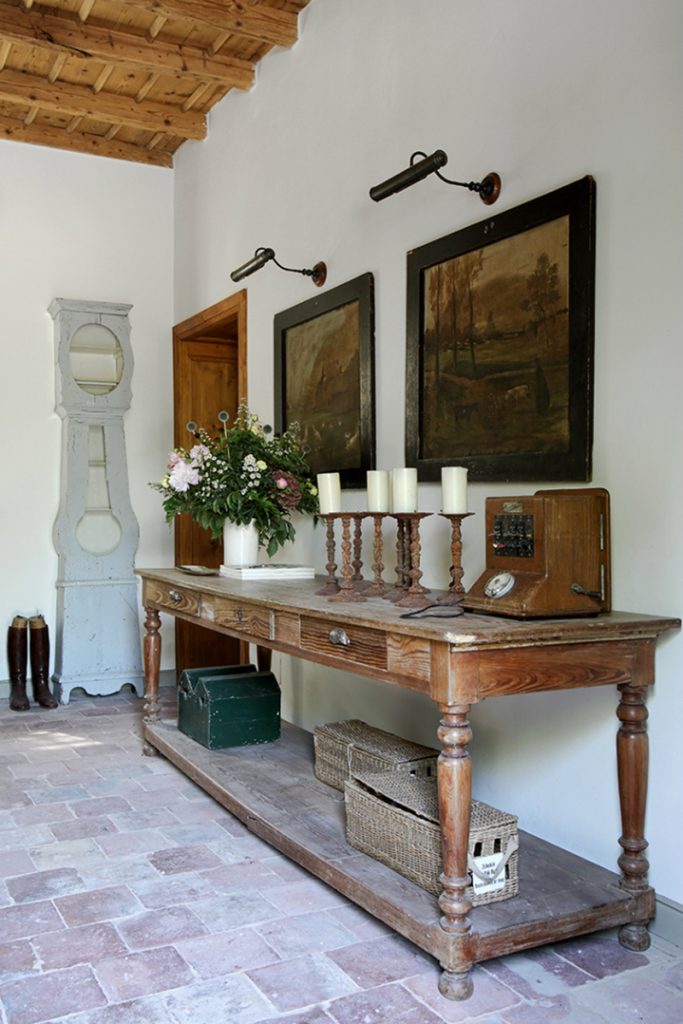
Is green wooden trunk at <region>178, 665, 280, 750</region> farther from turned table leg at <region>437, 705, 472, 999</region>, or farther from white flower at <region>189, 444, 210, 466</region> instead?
turned table leg at <region>437, 705, 472, 999</region>

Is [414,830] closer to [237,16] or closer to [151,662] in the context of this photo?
[151,662]

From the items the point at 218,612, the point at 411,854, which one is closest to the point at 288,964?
the point at 411,854

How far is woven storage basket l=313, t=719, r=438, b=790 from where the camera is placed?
9.86ft

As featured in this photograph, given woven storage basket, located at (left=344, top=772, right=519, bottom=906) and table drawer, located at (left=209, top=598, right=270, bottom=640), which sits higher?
table drawer, located at (left=209, top=598, right=270, bottom=640)

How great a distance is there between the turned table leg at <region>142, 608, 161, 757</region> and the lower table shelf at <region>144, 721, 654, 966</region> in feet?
2.81

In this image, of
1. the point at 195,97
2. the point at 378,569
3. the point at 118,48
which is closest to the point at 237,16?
the point at 118,48

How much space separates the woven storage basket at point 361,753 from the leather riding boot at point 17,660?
260 centimetres

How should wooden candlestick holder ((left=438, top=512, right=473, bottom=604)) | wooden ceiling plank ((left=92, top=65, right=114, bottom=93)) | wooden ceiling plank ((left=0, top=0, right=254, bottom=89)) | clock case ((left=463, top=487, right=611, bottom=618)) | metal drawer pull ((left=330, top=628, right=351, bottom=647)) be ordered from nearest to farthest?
clock case ((left=463, top=487, right=611, bottom=618)) → metal drawer pull ((left=330, top=628, right=351, bottom=647)) → wooden candlestick holder ((left=438, top=512, right=473, bottom=604)) → wooden ceiling plank ((left=0, top=0, right=254, bottom=89)) → wooden ceiling plank ((left=92, top=65, right=114, bottom=93))

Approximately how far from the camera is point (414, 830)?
2.49 metres

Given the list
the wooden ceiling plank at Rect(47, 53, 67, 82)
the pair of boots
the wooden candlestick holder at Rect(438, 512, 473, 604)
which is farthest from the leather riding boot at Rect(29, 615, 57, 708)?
the wooden candlestick holder at Rect(438, 512, 473, 604)

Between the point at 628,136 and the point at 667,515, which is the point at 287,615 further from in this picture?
the point at 628,136

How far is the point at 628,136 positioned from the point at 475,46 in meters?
0.88

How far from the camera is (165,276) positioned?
6.16 m

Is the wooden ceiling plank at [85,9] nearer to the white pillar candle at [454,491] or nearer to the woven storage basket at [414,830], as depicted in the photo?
the white pillar candle at [454,491]
